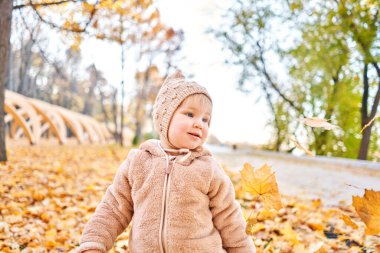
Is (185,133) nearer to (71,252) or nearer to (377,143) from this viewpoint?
(71,252)

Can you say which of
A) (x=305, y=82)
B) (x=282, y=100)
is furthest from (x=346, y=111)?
(x=282, y=100)

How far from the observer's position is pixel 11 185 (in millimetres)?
3443

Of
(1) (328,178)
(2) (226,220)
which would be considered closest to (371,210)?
(2) (226,220)

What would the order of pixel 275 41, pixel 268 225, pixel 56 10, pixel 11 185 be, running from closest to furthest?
pixel 268 225 → pixel 11 185 → pixel 56 10 → pixel 275 41

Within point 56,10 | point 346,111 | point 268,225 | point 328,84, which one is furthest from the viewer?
point 328,84

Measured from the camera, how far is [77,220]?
9.14 feet

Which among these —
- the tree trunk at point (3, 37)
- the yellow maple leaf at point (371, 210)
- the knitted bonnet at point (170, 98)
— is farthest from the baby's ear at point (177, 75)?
the tree trunk at point (3, 37)

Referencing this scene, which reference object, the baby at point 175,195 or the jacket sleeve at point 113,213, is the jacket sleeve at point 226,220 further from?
the jacket sleeve at point 113,213

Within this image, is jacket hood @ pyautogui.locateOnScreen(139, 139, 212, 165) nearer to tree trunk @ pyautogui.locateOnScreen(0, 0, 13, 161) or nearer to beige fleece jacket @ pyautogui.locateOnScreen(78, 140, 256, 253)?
beige fleece jacket @ pyautogui.locateOnScreen(78, 140, 256, 253)

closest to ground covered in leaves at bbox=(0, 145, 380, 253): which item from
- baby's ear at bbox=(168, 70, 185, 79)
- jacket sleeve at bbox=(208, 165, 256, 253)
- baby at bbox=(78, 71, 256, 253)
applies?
jacket sleeve at bbox=(208, 165, 256, 253)

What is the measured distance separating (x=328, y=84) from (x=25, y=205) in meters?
7.89

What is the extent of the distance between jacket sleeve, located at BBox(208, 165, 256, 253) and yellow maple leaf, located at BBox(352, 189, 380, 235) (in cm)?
52

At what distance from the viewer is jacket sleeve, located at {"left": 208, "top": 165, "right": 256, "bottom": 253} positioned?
4.45 ft

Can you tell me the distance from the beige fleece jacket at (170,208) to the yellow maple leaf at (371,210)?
518 mm
